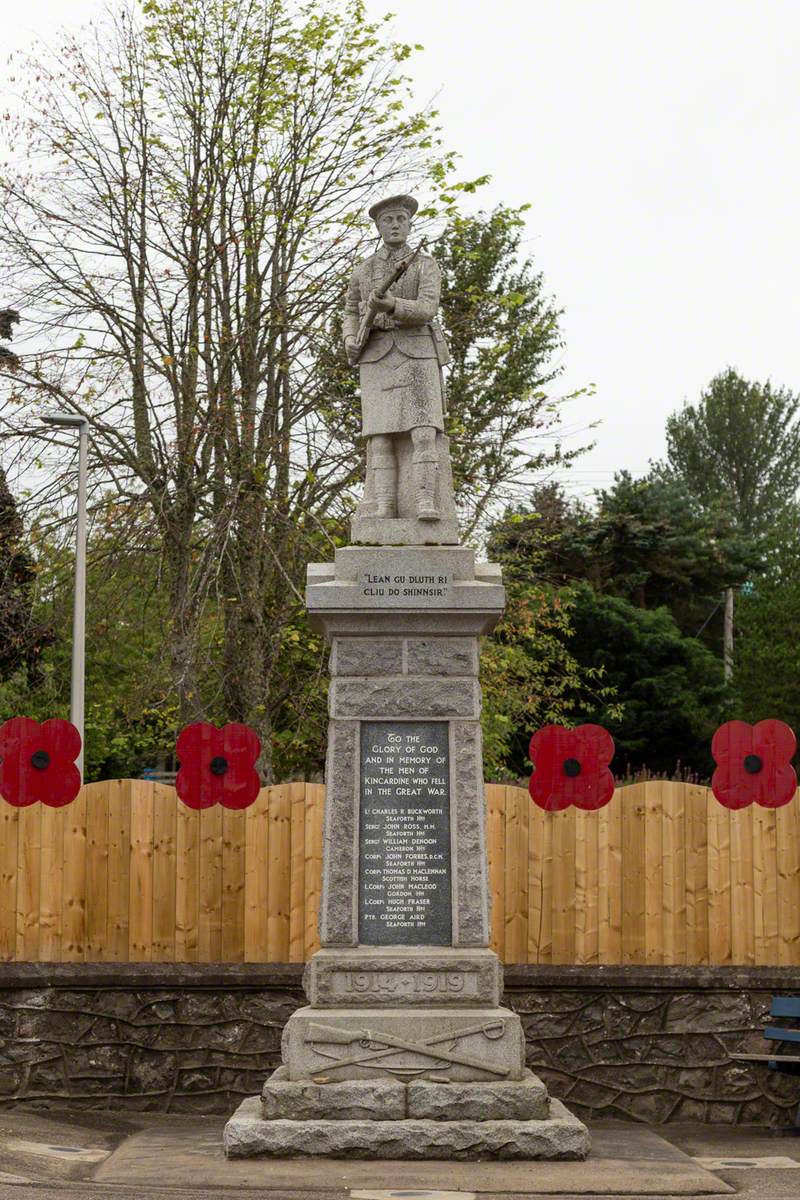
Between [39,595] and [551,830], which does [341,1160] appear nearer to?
[551,830]

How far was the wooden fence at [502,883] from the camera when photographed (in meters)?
11.5

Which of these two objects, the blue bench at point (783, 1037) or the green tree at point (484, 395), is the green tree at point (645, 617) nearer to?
the green tree at point (484, 395)

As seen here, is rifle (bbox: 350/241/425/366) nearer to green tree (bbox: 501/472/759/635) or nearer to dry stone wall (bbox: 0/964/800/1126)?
dry stone wall (bbox: 0/964/800/1126)

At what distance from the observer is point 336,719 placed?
30.9 ft

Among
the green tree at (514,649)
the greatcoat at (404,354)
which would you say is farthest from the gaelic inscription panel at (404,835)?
the green tree at (514,649)

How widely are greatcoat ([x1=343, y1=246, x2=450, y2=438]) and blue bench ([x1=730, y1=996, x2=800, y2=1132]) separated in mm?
4576

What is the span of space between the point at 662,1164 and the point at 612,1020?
2.44 metres

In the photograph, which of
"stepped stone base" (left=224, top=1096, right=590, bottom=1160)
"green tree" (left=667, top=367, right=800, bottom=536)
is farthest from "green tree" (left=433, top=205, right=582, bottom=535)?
"green tree" (left=667, top=367, right=800, bottom=536)

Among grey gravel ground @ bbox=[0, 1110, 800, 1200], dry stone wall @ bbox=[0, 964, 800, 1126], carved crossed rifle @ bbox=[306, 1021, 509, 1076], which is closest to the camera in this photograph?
grey gravel ground @ bbox=[0, 1110, 800, 1200]

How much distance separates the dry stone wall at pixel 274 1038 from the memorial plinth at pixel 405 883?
6.72 feet

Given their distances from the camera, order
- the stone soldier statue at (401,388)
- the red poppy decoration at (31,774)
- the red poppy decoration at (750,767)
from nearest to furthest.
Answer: the stone soldier statue at (401,388), the red poppy decoration at (750,767), the red poppy decoration at (31,774)

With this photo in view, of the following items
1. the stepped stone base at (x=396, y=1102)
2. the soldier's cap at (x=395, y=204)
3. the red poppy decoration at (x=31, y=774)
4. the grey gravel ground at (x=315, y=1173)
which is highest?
the soldier's cap at (x=395, y=204)

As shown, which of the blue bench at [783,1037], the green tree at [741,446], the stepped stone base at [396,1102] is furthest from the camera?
the green tree at [741,446]

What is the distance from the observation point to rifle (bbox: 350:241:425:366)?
9.75 m
